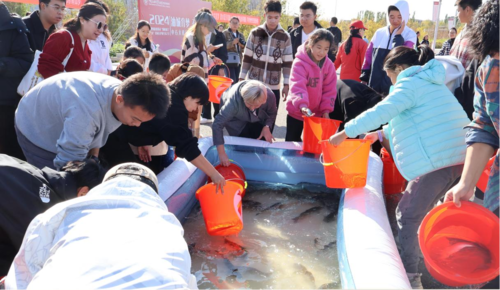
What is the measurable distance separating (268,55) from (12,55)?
9.11 feet

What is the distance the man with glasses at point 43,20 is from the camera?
10.7 feet

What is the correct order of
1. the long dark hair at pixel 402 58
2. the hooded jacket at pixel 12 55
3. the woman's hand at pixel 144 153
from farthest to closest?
the woman's hand at pixel 144 153
the hooded jacket at pixel 12 55
the long dark hair at pixel 402 58

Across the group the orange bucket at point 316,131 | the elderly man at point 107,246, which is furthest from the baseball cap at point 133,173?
the orange bucket at point 316,131

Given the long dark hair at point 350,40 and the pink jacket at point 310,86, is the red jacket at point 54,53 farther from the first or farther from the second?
the long dark hair at point 350,40

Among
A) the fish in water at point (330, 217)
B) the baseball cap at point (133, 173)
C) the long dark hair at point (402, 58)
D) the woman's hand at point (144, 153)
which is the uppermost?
the long dark hair at point (402, 58)

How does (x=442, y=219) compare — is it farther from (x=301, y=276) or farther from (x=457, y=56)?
(x=457, y=56)

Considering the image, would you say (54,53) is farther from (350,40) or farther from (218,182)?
(350,40)

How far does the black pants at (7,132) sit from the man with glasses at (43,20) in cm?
61

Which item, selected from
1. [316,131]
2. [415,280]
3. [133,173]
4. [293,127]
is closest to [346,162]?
[316,131]

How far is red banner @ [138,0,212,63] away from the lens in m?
9.77

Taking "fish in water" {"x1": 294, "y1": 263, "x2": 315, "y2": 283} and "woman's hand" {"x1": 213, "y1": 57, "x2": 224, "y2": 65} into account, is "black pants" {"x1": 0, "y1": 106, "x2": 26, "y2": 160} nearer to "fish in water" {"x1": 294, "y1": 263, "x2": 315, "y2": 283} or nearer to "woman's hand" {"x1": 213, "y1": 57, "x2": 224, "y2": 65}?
"fish in water" {"x1": 294, "y1": 263, "x2": 315, "y2": 283}

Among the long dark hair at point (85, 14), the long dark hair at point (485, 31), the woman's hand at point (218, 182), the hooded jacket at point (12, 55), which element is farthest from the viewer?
the long dark hair at point (85, 14)

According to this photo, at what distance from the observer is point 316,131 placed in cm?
358

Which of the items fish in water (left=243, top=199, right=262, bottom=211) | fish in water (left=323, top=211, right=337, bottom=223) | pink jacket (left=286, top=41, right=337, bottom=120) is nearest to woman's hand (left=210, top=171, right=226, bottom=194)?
fish in water (left=243, top=199, right=262, bottom=211)
